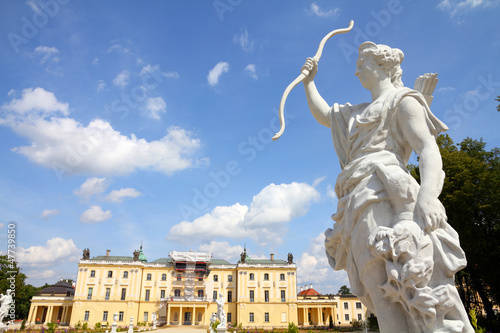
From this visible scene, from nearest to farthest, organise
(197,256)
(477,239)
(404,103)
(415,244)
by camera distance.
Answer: (415,244) < (404,103) < (477,239) < (197,256)

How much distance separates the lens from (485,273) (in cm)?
1692

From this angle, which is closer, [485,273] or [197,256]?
[485,273]

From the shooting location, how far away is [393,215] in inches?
99.0

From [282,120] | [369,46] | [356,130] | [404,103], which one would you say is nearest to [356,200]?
[356,130]

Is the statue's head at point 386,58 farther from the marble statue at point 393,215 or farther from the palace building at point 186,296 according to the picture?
the palace building at point 186,296

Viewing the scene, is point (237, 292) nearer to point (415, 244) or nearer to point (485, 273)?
point (485, 273)

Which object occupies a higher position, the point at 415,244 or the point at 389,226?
the point at 389,226

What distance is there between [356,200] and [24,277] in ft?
181

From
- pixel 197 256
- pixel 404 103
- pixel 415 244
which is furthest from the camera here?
pixel 197 256

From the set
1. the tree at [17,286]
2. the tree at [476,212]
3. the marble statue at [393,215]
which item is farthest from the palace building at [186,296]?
the marble statue at [393,215]

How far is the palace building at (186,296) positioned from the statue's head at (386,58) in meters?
44.9

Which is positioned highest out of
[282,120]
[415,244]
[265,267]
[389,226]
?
[265,267]

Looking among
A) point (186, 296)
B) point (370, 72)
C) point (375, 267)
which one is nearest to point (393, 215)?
point (375, 267)

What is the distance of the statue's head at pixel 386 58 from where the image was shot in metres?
3.12
